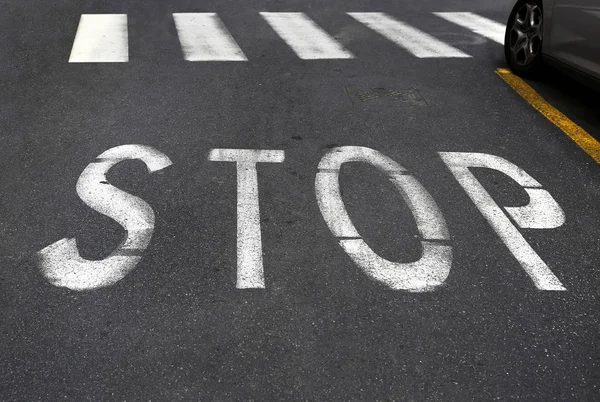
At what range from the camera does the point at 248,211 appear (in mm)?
4777

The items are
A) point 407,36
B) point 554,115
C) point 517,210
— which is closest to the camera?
point 517,210

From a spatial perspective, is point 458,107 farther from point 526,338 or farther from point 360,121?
point 526,338

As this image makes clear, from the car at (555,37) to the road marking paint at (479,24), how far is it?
4.45 ft

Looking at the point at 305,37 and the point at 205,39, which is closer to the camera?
the point at 205,39

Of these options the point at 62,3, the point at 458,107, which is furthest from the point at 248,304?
the point at 62,3

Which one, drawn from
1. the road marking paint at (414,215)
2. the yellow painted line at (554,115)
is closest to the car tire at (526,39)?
the yellow painted line at (554,115)

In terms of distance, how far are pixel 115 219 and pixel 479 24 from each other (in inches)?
263

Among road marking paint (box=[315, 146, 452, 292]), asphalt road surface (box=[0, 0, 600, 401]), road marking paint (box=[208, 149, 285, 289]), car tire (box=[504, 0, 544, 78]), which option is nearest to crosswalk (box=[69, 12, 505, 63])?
asphalt road surface (box=[0, 0, 600, 401])

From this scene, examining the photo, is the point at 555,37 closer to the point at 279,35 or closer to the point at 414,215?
the point at 414,215

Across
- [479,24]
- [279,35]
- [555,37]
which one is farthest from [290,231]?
[479,24]

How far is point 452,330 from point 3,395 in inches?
80.6

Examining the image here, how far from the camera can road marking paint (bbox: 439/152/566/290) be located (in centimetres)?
423

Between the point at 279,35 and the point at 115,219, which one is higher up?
the point at 279,35

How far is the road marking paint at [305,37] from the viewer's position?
8180mm
